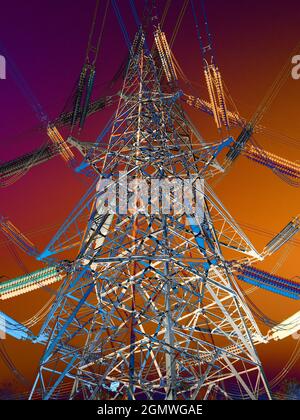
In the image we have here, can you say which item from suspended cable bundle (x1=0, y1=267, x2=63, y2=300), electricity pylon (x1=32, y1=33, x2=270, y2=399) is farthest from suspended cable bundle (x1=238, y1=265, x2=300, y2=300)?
suspended cable bundle (x1=0, y1=267, x2=63, y2=300)

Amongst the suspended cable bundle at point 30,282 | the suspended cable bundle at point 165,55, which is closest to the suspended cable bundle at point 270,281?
the suspended cable bundle at point 30,282

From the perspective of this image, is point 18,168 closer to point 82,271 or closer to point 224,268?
point 82,271

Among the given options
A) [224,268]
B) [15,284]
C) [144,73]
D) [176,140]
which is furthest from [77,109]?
[224,268]

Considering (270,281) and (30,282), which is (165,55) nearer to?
(270,281)

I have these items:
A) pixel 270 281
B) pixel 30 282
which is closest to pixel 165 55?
pixel 270 281

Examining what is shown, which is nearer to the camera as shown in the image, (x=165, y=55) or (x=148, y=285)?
(x=148, y=285)

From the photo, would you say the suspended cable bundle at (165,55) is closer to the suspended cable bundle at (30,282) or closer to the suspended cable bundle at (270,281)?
the suspended cable bundle at (270,281)

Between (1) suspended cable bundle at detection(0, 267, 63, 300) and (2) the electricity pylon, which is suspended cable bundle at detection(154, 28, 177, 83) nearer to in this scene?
(2) the electricity pylon

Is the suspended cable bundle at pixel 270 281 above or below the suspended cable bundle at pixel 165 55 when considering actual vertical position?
below

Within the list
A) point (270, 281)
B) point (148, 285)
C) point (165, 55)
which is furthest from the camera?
point (165, 55)
